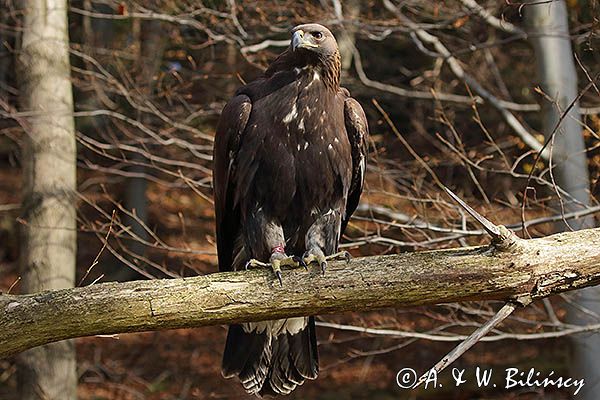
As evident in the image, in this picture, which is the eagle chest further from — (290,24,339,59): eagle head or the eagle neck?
(290,24,339,59): eagle head

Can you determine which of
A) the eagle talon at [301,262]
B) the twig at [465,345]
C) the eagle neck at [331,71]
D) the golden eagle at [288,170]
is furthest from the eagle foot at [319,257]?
the eagle neck at [331,71]

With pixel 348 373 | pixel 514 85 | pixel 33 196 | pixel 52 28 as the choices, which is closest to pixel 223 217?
pixel 33 196

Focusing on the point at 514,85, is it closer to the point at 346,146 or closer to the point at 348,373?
the point at 348,373

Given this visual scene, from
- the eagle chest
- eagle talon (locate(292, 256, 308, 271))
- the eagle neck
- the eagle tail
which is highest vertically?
the eagle neck

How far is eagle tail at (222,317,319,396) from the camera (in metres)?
4.58

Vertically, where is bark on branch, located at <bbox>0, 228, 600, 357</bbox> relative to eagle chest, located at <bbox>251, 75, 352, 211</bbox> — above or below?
below

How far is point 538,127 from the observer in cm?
1187

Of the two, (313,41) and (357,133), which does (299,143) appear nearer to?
(357,133)

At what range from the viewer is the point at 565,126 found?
6121mm

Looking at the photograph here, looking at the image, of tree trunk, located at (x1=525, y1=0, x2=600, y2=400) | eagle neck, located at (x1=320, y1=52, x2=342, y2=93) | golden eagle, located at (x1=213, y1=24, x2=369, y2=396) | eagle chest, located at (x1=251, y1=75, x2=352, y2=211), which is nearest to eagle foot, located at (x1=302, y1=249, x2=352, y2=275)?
golden eagle, located at (x1=213, y1=24, x2=369, y2=396)

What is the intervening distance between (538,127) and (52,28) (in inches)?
290

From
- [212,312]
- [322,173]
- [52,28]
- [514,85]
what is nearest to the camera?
[212,312]

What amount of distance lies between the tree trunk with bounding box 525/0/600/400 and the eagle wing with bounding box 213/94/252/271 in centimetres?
227

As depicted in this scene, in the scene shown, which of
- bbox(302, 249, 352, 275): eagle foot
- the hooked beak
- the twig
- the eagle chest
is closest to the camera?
the twig
